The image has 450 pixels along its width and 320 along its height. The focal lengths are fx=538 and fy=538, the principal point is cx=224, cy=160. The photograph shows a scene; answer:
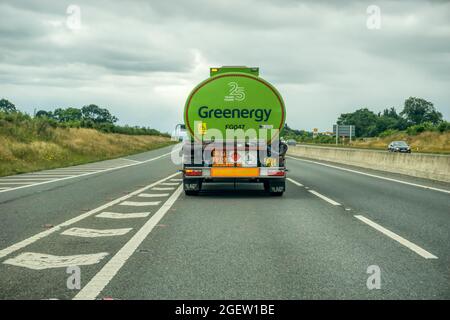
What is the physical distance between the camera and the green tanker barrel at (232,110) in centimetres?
1280

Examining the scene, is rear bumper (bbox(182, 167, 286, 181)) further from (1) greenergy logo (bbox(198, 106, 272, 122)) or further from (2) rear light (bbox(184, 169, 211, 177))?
(1) greenergy logo (bbox(198, 106, 272, 122))

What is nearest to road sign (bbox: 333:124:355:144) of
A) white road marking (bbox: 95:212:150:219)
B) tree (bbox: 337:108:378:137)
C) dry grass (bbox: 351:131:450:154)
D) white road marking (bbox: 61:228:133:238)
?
dry grass (bbox: 351:131:450:154)

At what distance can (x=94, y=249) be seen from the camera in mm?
6598

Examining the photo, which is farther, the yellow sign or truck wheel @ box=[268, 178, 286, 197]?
truck wheel @ box=[268, 178, 286, 197]

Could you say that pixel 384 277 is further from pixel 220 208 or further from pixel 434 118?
pixel 434 118

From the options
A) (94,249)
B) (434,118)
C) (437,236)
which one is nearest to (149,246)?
(94,249)

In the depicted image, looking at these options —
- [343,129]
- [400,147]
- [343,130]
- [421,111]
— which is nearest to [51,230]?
[400,147]

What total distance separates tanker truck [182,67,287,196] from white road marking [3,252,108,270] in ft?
21.0

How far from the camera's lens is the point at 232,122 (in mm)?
12805

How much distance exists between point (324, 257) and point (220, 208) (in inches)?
184

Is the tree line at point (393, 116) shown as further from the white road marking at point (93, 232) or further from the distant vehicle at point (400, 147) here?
the white road marking at point (93, 232)

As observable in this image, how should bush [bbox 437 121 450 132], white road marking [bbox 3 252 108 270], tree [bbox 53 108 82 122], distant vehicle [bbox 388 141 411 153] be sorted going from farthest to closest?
tree [bbox 53 108 82 122] < bush [bbox 437 121 450 132] < distant vehicle [bbox 388 141 411 153] < white road marking [bbox 3 252 108 270]

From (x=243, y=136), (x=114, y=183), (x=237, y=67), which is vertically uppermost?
(x=237, y=67)

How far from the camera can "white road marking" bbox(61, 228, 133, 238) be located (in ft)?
24.9
